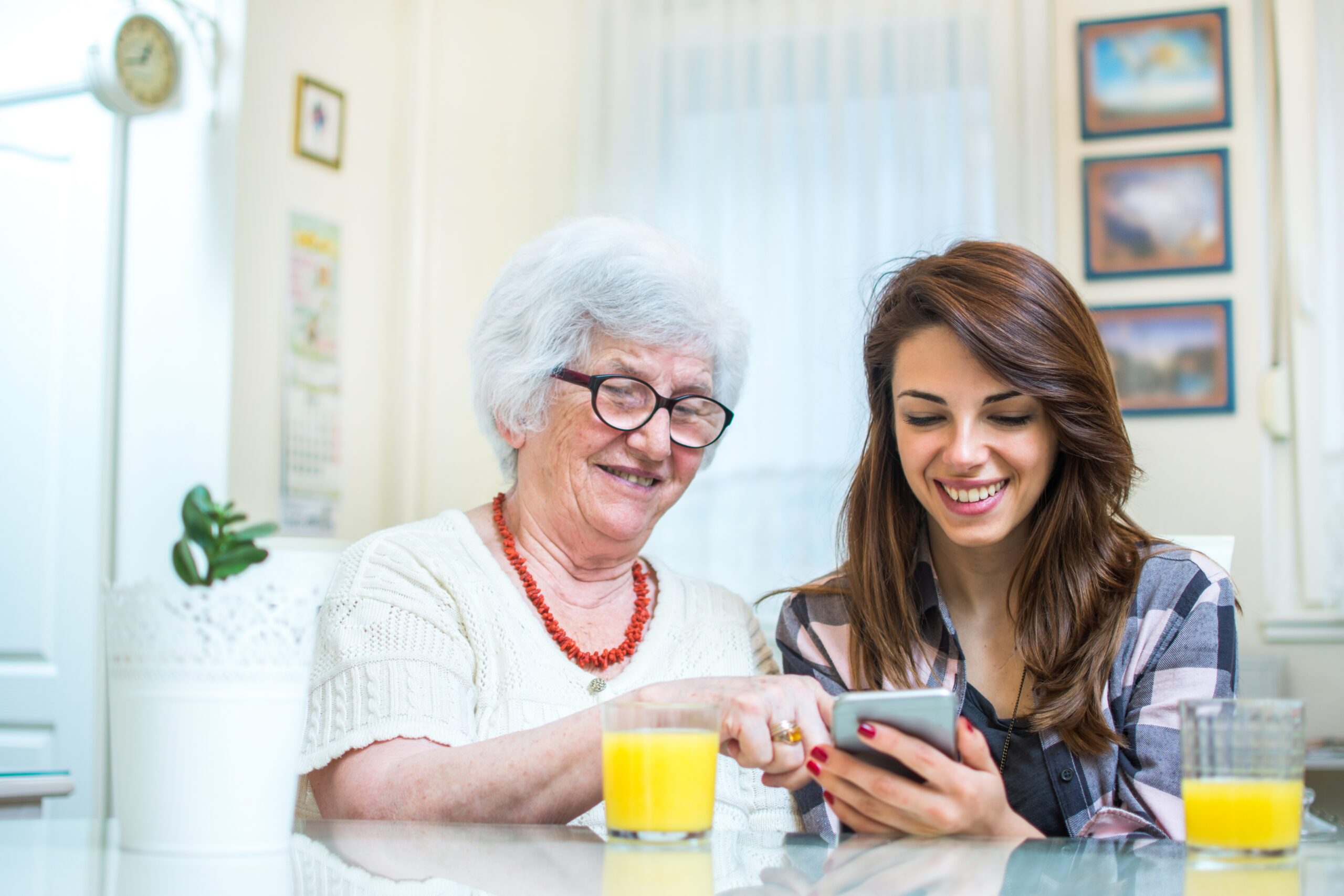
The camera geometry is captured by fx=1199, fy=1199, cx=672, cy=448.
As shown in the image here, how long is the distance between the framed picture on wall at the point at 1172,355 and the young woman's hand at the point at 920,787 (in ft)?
7.83

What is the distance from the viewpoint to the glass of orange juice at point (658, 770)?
819 mm

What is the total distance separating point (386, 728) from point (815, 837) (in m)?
0.48

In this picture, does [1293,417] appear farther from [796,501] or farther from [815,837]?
[815,837]

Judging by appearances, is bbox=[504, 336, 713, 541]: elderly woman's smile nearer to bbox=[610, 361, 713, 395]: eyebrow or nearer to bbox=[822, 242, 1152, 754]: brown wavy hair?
bbox=[610, 361, 713, 395]: eyebrow

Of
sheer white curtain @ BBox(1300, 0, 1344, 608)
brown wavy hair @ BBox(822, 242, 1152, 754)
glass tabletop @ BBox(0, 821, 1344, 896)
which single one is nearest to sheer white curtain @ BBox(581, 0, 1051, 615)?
sheer white curtain @ BBox(1300, 0, 1344, 608)

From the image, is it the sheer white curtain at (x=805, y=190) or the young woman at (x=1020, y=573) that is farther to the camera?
the sheer white curtain at (x=805, y=190)

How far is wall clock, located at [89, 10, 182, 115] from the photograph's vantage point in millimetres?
2803

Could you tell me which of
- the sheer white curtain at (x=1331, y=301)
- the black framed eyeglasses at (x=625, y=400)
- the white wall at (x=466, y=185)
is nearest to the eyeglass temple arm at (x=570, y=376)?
the black framed eyeglasses at (x=625, y=400)

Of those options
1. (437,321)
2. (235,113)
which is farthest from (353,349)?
(235,113)

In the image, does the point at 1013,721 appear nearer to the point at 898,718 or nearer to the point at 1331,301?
the point at 898,718

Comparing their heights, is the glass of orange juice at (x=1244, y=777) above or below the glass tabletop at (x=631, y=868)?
above

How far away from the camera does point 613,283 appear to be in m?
1.51

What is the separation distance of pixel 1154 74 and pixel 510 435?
2.53 metres

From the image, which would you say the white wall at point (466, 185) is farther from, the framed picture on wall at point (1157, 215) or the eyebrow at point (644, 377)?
the eyebrow at point (644, 377)
